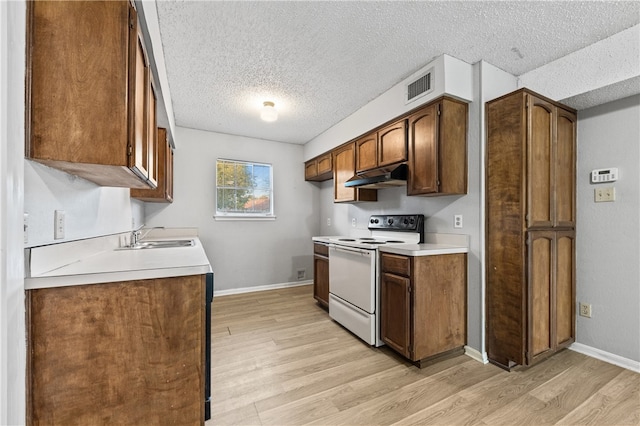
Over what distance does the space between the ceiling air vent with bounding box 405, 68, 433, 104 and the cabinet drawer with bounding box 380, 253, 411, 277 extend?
1390mm

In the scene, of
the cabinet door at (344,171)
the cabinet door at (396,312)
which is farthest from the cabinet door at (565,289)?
the cabinet door at (344,171)

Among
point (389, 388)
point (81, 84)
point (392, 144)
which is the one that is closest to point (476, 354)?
point (389, 388)

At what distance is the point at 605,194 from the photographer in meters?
2.15

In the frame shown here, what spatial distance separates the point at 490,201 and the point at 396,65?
1358 mm

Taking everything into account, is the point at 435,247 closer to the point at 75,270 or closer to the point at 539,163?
the point at 539,163

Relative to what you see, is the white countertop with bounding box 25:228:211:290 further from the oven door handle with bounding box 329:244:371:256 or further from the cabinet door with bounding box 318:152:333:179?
the cabinet door with bounding box 318:152:333:179

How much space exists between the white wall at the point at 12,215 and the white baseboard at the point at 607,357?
343cm

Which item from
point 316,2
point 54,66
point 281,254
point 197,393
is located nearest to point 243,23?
point 316,2

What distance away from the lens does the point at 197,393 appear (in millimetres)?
1139

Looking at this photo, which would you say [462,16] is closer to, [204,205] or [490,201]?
[490,201]

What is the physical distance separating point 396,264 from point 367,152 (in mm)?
1434

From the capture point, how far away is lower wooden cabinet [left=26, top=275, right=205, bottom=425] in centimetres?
93

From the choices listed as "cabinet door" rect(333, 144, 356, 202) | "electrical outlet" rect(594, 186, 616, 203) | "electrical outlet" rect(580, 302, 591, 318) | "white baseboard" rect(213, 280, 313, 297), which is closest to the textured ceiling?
"cabinet door" rect(333, 144, 356, 202)

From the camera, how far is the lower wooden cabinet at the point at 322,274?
3.25m
